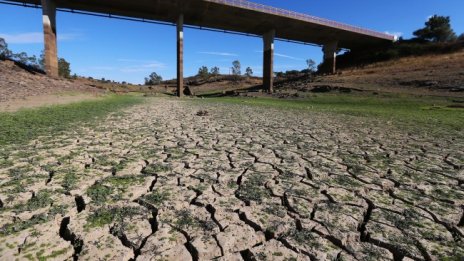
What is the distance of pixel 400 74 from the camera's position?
91.0 ft

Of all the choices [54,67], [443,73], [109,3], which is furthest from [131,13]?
[443,73]

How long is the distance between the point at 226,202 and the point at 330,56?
4417 cm

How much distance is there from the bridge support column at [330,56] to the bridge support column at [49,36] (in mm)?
34032

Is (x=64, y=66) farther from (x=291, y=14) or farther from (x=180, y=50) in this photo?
(x=291, y=14)

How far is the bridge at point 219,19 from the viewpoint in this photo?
1057 inches

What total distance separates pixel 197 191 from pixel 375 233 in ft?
5.79

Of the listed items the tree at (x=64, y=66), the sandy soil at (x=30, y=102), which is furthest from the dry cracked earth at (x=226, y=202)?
the tree at (x=64, y=66)

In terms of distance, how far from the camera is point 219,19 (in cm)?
3247

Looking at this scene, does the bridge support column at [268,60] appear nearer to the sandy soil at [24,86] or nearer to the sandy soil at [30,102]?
the sandy soil at [24,86]

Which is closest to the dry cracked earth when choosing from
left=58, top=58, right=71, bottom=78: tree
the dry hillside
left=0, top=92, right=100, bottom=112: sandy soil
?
left=0, top=92, right=100, bottom=112: sandy soil

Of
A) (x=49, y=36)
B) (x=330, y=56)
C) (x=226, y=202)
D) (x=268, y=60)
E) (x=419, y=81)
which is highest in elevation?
(x=330, y=56)

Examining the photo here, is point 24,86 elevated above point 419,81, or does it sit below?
below

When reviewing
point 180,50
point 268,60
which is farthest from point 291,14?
point 180,50

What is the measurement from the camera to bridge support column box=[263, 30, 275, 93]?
35.6 meters
